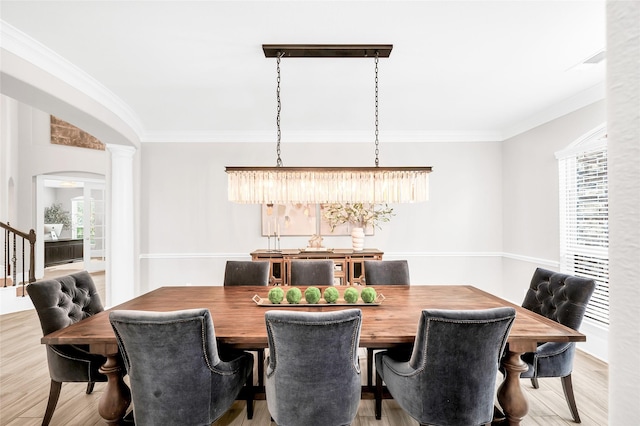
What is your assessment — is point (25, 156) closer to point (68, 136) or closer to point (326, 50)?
point (68, 136)

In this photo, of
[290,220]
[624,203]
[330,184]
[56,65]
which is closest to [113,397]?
[330,184]

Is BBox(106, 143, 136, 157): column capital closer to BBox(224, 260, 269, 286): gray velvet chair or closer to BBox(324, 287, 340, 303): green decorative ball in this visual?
BBox(224, 260, 269, 286): gray velvet chair

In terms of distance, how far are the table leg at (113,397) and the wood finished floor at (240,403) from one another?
60 cm

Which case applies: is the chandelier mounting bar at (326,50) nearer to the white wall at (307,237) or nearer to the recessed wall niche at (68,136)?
the white wall at (307,237)

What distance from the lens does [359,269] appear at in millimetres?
4508

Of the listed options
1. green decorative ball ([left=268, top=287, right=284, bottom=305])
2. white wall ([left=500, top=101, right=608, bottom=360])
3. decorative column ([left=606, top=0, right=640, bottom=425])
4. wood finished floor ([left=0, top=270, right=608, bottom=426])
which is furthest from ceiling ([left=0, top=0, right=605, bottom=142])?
wood finished floor ([left=0, top=270, right=608, bottom=426])

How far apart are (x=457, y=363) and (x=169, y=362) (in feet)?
4.63

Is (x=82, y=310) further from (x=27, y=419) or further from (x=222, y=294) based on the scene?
(x=222, y=294)

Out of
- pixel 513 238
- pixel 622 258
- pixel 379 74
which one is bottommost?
pixel 513 238

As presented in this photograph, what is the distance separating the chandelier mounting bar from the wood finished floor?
265 centimetres

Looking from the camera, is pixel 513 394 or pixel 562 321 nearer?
pixel 513 394

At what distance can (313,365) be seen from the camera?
5.28 feet

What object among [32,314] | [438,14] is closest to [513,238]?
[438,14]

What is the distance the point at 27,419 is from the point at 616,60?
11.3ft
